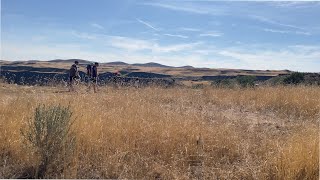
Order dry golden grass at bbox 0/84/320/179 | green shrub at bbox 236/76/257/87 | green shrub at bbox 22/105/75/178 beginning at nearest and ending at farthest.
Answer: dry golden grass at bbox 0/84/320/179, green shrub at bbox 22/105/75/178, green shrub at bbox 236/76/257/87

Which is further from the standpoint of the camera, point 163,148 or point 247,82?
point 247,82

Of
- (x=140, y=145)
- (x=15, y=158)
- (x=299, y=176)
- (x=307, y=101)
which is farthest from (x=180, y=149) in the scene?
(x=307, y=101)

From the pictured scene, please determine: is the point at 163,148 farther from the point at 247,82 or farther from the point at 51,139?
the point at 247,82

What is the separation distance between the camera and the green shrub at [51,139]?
5098 mm

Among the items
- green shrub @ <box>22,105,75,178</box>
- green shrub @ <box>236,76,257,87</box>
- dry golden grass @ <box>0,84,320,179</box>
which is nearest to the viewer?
dry golden grass @ <box>0,84,320,179</box>

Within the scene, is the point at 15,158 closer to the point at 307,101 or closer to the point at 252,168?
the point at 252,168

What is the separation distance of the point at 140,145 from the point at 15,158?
5.56 ft

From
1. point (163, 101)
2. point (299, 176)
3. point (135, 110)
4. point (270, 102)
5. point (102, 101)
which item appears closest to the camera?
point (299, 176)

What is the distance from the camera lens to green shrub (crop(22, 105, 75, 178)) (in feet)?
16.7

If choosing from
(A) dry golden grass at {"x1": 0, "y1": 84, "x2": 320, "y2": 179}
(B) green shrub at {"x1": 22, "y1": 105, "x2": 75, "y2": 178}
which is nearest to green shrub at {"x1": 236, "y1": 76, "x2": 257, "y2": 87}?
(A) dry golden grass at {"x1": 0, "y1": 84, "x2": 320, "y2": 179}

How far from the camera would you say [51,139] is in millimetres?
5203

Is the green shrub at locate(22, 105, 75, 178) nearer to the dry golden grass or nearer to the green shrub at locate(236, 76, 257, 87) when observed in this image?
the dry golden grass

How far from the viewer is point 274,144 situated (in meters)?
5.86

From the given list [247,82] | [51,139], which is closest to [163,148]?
[51,139]
